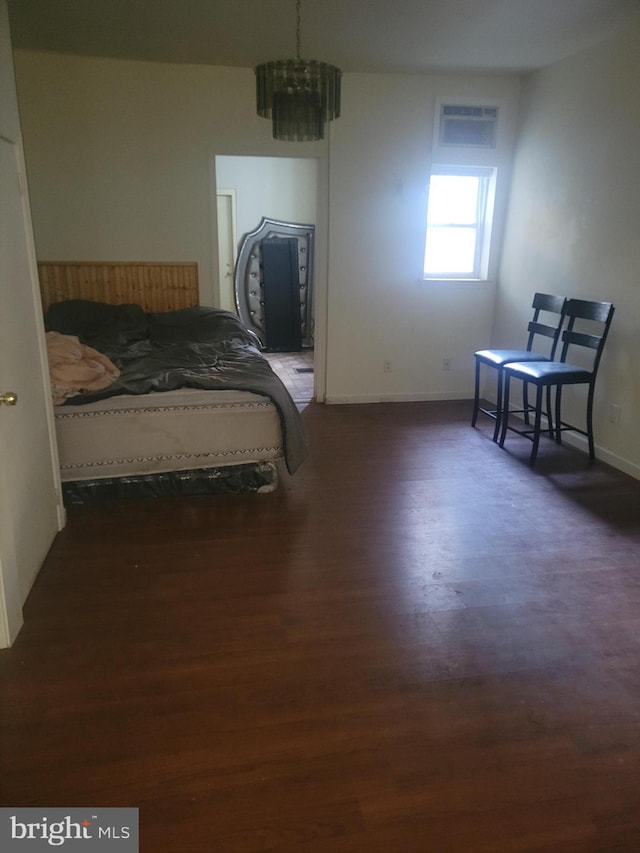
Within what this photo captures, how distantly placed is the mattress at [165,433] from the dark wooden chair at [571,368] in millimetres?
1693

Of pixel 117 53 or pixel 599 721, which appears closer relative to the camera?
pixel 599 721

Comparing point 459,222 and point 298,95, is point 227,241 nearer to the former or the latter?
point 459,222

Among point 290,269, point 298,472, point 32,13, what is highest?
point 32,13

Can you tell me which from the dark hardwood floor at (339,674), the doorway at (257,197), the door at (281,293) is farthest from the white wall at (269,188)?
the dark hardwood floor at (339,674)

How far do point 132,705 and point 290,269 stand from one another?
20.0ft

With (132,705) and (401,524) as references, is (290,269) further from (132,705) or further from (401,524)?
(132,705)

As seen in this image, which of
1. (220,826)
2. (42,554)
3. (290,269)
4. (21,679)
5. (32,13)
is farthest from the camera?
(290,269)

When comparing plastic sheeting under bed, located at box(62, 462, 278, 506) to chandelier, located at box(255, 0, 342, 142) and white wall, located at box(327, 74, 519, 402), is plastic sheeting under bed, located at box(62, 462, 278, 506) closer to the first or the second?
chandelier, located at box(255, 0, 342, 142)

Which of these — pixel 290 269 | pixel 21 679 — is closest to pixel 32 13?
pixel 21 679

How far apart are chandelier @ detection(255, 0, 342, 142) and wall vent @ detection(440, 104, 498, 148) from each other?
264cm

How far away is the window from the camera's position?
521 centimetres

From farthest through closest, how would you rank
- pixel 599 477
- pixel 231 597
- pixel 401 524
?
1. pixel 599 477
2. pixel 401 524
3. pixel 231 597

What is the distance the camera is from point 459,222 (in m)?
5.35

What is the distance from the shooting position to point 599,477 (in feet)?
12.5
